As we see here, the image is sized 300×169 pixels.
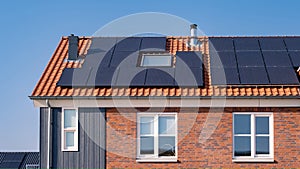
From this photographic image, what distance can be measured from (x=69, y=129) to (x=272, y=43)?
864 centimetres

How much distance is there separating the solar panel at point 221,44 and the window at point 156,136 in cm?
413

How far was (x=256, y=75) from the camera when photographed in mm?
22234

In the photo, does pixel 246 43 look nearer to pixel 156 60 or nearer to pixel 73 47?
pixel 156 60

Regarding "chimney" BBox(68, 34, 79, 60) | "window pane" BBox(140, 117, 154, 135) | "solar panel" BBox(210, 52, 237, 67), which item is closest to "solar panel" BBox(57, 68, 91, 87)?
"chimney" BBox(68, 34, 79, 60)

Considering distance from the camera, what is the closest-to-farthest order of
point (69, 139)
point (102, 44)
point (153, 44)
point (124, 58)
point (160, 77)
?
point (69, 139) < point (160, 77) < point (124, 58) < point (153, 44) < point (102, 44)

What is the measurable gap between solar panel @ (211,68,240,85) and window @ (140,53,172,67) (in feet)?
5.78

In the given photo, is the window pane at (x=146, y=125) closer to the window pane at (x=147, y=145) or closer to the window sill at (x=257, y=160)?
the window pane at (x=147, y=145)

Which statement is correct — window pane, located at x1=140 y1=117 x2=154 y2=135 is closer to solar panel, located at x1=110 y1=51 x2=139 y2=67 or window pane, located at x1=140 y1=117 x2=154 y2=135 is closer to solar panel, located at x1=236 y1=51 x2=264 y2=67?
solar panel, located at x1=110 y1=51 x2=139 y2=67

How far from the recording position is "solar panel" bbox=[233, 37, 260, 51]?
24.4 metres

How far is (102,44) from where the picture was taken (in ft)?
82.9

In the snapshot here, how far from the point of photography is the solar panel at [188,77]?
71.7ft

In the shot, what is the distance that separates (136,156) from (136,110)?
5.10ft

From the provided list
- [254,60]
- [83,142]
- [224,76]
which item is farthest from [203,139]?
[83,142]

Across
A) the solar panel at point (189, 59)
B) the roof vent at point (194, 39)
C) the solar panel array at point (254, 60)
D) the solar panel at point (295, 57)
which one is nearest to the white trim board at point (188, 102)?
the solar panel array at point (254, 60)
